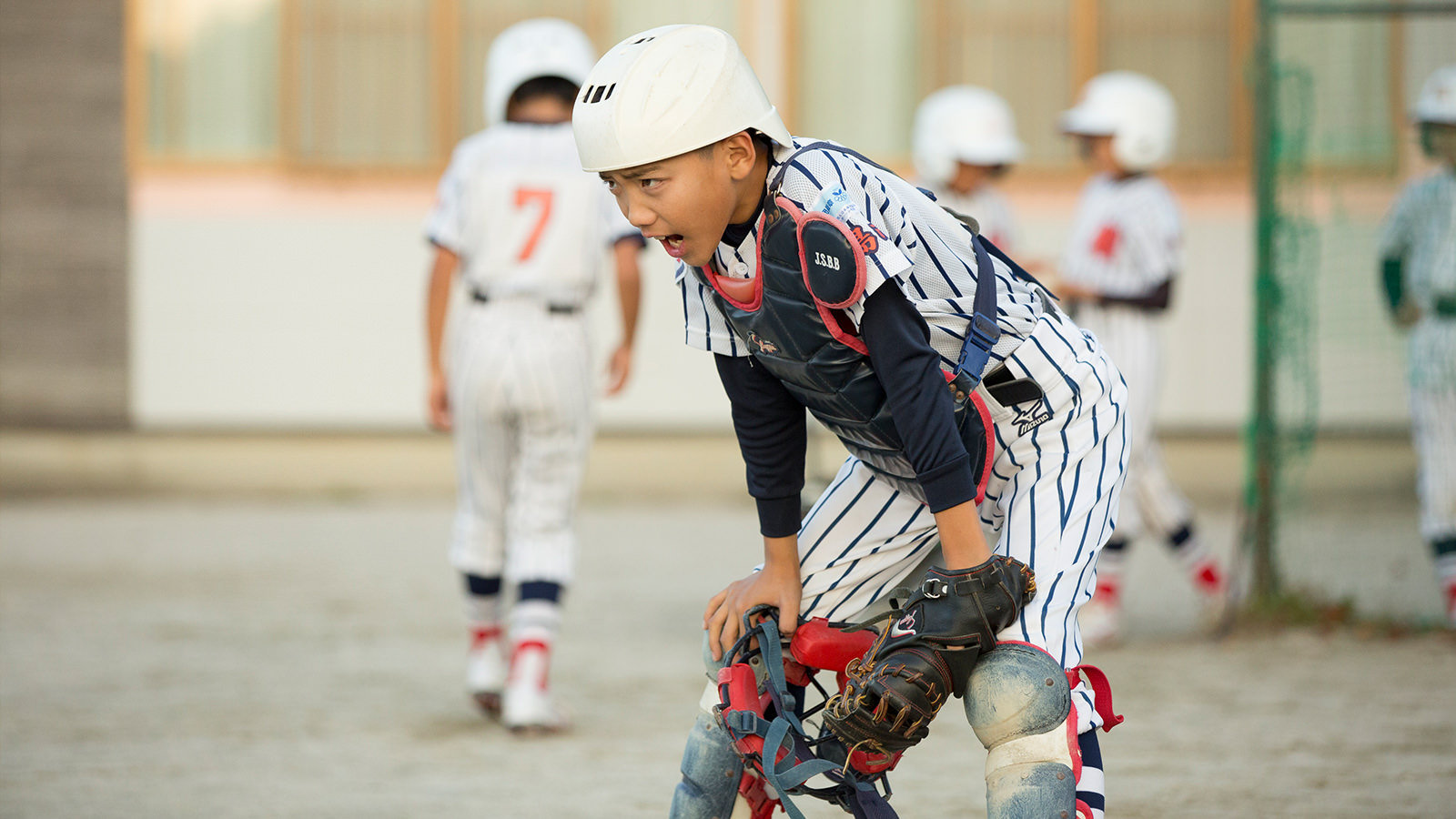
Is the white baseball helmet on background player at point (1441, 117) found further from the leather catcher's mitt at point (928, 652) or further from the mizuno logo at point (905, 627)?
the mizuno logo at point (905, 627)

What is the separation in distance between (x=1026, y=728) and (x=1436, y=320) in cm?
454

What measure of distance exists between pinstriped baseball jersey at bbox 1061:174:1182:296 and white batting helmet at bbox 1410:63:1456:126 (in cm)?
112

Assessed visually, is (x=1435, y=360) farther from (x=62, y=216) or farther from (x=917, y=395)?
(x=62, y=216)

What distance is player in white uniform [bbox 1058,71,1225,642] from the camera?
21.4 feet

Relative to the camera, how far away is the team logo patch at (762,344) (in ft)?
8.72

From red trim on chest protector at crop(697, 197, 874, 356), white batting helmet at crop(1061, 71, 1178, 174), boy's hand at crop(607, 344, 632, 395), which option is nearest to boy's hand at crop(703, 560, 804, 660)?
red trim on chest protector at crop(697, 197, 874, 356)

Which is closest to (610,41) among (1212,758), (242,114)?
(242,114)

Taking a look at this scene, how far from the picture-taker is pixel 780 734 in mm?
2682

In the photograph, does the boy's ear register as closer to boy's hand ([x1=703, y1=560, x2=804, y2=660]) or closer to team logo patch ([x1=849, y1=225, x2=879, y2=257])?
team logo patch ([x1=849, y1=225, x2=879, y2=257])

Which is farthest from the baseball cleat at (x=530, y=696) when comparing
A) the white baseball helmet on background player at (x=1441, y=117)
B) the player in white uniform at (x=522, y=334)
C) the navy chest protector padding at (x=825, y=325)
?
the white baseball helmet on background player at (x=1441, y=117)

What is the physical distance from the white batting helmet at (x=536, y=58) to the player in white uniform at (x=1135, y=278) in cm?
264

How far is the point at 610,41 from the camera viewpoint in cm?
1095

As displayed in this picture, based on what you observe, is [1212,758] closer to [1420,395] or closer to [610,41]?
[1420,395]

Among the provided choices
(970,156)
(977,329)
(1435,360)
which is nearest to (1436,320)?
(1435,360)
